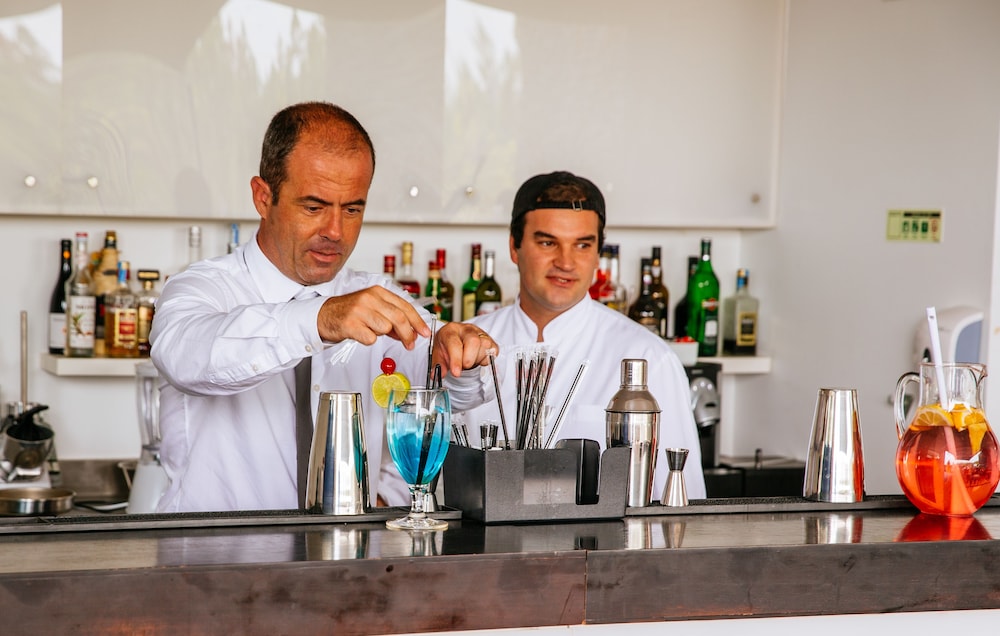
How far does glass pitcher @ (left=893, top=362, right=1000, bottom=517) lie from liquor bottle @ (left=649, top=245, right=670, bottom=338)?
75.5 inches

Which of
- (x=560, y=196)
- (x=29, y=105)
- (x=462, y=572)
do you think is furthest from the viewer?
(x=29, y=105)

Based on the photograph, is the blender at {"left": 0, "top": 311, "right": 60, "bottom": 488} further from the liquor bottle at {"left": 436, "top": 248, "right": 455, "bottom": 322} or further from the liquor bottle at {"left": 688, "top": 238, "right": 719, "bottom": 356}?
the liquor bottle at {"left": 688, "top": 238, "right": 719, "bottom": 356}

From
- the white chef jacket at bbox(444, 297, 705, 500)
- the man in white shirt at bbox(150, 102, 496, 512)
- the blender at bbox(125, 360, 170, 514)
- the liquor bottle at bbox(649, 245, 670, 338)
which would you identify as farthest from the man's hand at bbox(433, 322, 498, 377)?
the liquor bottle at bbox(649, 245, 670, 338)

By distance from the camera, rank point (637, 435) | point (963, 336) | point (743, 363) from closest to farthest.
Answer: point (637, 435), point (963, 336), point (743, 363)

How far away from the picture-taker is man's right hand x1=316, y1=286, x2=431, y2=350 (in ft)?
4.93

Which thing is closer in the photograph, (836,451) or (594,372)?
(836,451)

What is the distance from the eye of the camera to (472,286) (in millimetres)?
3490

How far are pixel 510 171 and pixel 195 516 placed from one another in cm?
200

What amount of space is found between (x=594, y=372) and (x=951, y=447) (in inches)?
38.6

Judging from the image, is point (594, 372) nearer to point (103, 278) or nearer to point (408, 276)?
point (408, 276)

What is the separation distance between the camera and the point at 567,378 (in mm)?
2549

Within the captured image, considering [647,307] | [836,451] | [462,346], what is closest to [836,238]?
[647,307]

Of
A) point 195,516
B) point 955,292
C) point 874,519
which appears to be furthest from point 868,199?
point 195,516

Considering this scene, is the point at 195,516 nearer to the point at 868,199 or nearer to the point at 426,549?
the point at 426,549
